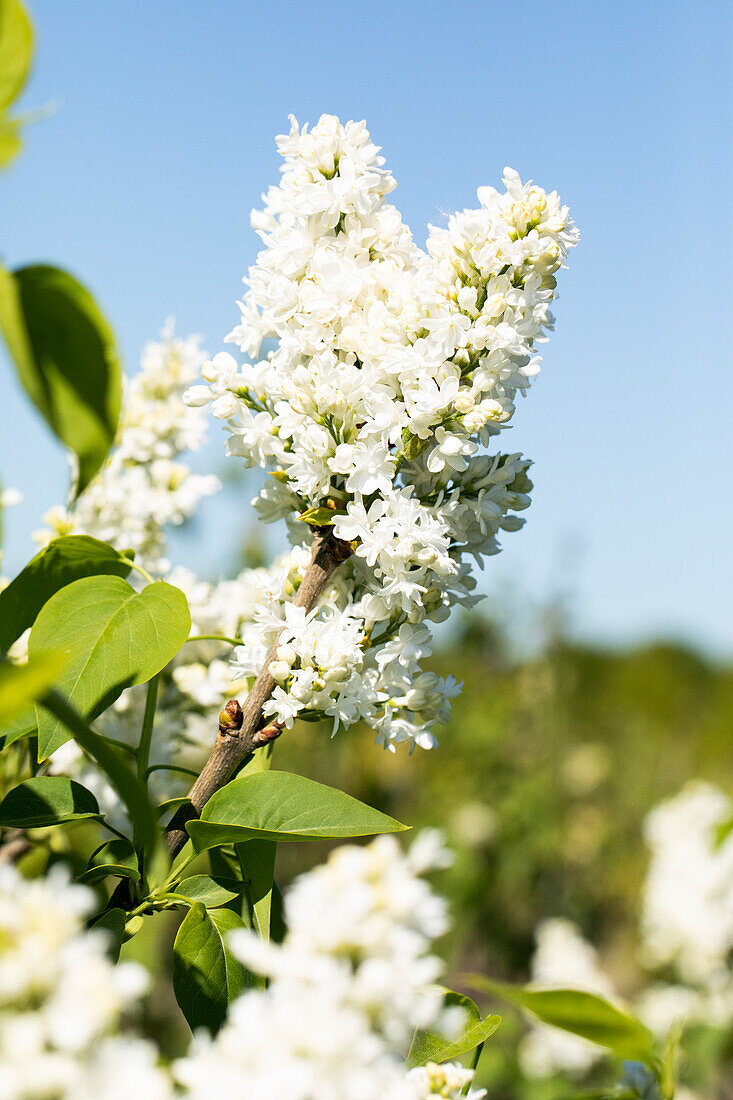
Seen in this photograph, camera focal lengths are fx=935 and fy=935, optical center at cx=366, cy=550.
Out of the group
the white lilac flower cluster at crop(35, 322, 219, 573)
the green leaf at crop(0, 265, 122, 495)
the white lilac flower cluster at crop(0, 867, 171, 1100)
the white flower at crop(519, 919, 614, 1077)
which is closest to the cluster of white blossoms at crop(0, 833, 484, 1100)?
the white lilac flower cluster at crop(0, 867, 171, 1100)

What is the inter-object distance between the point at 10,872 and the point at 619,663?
431 inches


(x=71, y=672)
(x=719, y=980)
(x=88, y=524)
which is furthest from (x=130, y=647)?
(x=719, y=980)

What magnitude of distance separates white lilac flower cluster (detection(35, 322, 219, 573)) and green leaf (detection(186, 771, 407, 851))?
33 centimetres

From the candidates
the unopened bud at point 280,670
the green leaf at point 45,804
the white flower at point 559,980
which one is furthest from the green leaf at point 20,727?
the white flower at point 559,980

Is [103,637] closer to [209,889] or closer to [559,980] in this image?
Answer: [209,889]

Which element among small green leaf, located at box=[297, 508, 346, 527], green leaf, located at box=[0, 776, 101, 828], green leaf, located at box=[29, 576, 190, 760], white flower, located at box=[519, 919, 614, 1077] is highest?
small green leaf, located at box=[297, 508, 346, 527]

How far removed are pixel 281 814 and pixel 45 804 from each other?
127 millimetres

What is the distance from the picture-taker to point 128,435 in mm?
924

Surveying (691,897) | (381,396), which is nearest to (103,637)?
(381,396)

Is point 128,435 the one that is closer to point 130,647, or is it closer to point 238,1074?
point 130,647

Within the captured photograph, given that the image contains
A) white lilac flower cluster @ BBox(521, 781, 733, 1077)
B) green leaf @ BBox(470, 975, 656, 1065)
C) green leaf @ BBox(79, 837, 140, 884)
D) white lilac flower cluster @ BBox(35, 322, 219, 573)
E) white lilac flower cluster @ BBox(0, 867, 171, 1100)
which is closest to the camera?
white lilac flower cluster @ BBox(0, 867, 171, 1100)

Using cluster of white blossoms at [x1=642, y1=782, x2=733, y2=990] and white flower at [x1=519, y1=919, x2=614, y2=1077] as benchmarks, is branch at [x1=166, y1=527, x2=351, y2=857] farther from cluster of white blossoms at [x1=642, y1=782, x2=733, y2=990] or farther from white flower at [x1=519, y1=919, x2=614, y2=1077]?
white flower at [x1=519, y1=919, x2=614, y2=1077]

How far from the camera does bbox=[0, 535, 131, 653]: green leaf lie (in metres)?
0.55

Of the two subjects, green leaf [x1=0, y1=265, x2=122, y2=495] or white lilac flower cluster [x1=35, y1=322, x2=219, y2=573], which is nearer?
green leaf [x1=0, y1=265, x2=122, y2=495]
